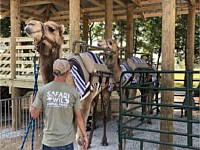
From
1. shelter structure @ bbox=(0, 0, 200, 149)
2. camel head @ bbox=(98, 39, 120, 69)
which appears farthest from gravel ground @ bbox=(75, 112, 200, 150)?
camel head @ bbox=(98, 39, 120, 69)

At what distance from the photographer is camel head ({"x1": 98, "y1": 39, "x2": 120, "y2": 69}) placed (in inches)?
203

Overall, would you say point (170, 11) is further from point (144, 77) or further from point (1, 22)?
point (1, 22)

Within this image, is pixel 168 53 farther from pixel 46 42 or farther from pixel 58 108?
pixel 58 108

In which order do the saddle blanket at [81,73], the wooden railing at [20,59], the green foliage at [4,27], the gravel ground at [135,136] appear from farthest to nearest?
the green foliage at [4,27], the wooden railing at [20,59], the gravel ground at [135,136], the saddle blanket at [81,73]

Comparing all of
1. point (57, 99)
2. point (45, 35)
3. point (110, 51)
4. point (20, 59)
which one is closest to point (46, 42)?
point (45, 35)

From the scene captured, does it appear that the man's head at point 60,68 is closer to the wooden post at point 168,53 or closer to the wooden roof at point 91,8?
the wooden post at point 168,53

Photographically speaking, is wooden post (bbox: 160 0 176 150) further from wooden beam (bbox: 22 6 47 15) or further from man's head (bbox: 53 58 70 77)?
wooden beam (bbox: 22 6 47 15)

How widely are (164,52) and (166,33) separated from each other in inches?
10.6

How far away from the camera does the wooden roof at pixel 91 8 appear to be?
28.1ft

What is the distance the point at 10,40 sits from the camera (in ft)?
22.4

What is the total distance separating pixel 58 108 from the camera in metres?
2.37

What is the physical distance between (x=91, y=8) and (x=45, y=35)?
7291mm

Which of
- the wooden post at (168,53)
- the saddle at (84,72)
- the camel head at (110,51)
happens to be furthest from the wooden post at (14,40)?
the wooden post at (168,53)

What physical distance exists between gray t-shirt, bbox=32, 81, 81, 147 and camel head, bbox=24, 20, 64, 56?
0.92m
